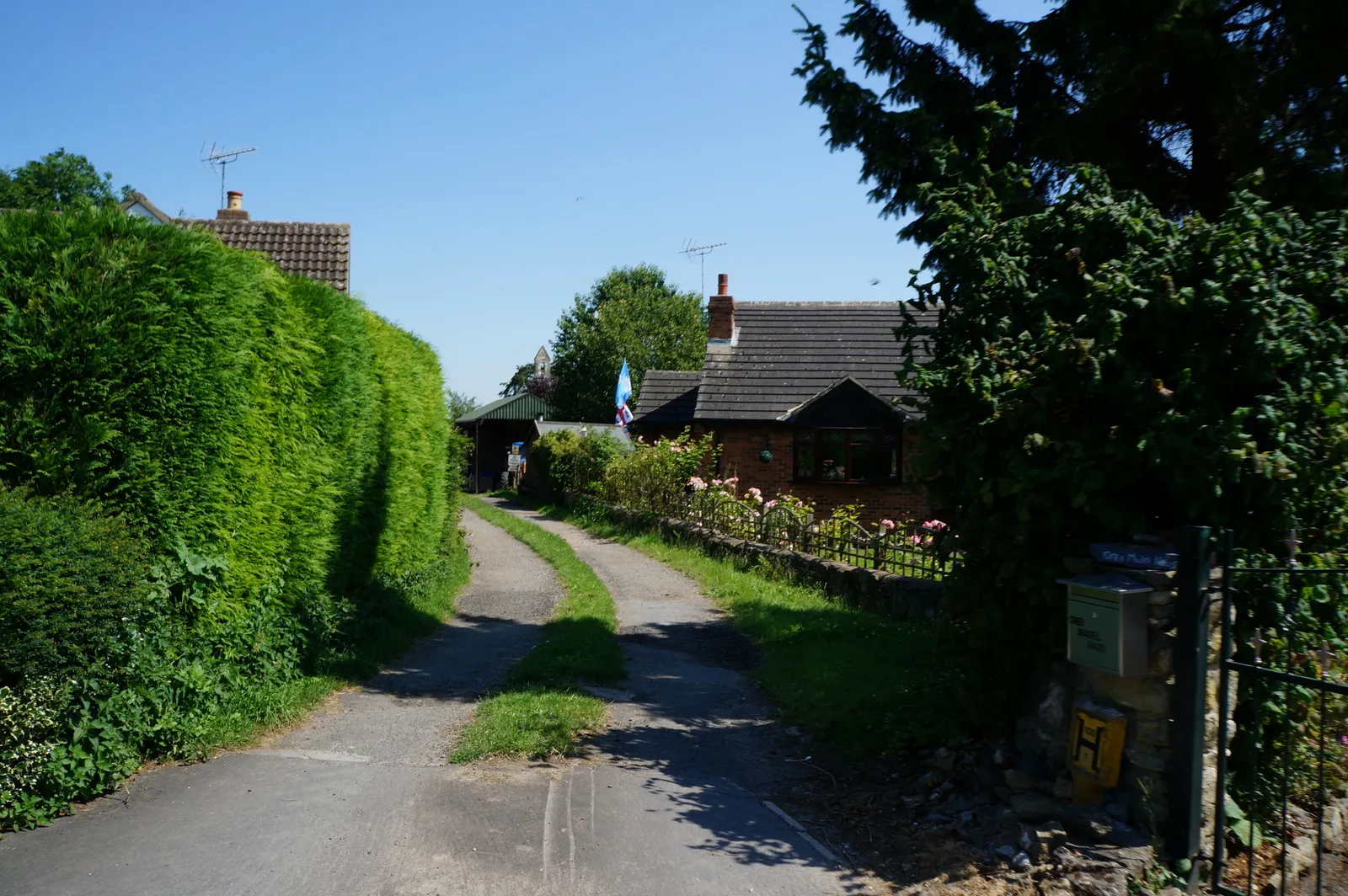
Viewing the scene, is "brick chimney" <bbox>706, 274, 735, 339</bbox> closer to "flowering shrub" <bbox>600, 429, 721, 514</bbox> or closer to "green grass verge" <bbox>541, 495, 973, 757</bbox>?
"flowering shrub" <bbox>600, 429, 721, 514</bbox>

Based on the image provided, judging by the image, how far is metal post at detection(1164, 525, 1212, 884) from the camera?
4.82 m

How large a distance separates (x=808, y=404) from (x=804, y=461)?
151 centimetres

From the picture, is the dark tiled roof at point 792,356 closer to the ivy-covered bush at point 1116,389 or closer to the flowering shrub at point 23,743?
the ivy-covered bush at point 1116,389

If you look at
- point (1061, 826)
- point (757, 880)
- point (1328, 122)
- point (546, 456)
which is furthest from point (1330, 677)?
point (546, 456)

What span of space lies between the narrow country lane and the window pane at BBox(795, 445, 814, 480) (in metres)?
17.4

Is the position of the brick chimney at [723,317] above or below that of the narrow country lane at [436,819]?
above

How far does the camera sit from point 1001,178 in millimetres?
7000

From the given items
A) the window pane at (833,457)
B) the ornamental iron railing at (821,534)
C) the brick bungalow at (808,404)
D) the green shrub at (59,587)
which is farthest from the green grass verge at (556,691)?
the window pane at (833,457)

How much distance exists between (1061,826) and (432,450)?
1215 cm

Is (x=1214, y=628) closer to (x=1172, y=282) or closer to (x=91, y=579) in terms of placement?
(x=1172, y=282)

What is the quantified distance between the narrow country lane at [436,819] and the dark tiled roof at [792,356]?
18080 mm

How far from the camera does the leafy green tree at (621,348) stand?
58.4 m

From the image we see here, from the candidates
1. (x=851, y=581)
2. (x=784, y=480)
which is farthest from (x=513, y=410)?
(x=851, y=581)

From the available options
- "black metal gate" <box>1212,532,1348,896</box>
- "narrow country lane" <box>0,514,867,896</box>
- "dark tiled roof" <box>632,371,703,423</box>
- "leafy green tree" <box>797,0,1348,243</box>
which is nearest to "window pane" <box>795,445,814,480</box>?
"dark tiled roof" <box>632,371,703,423</box>
